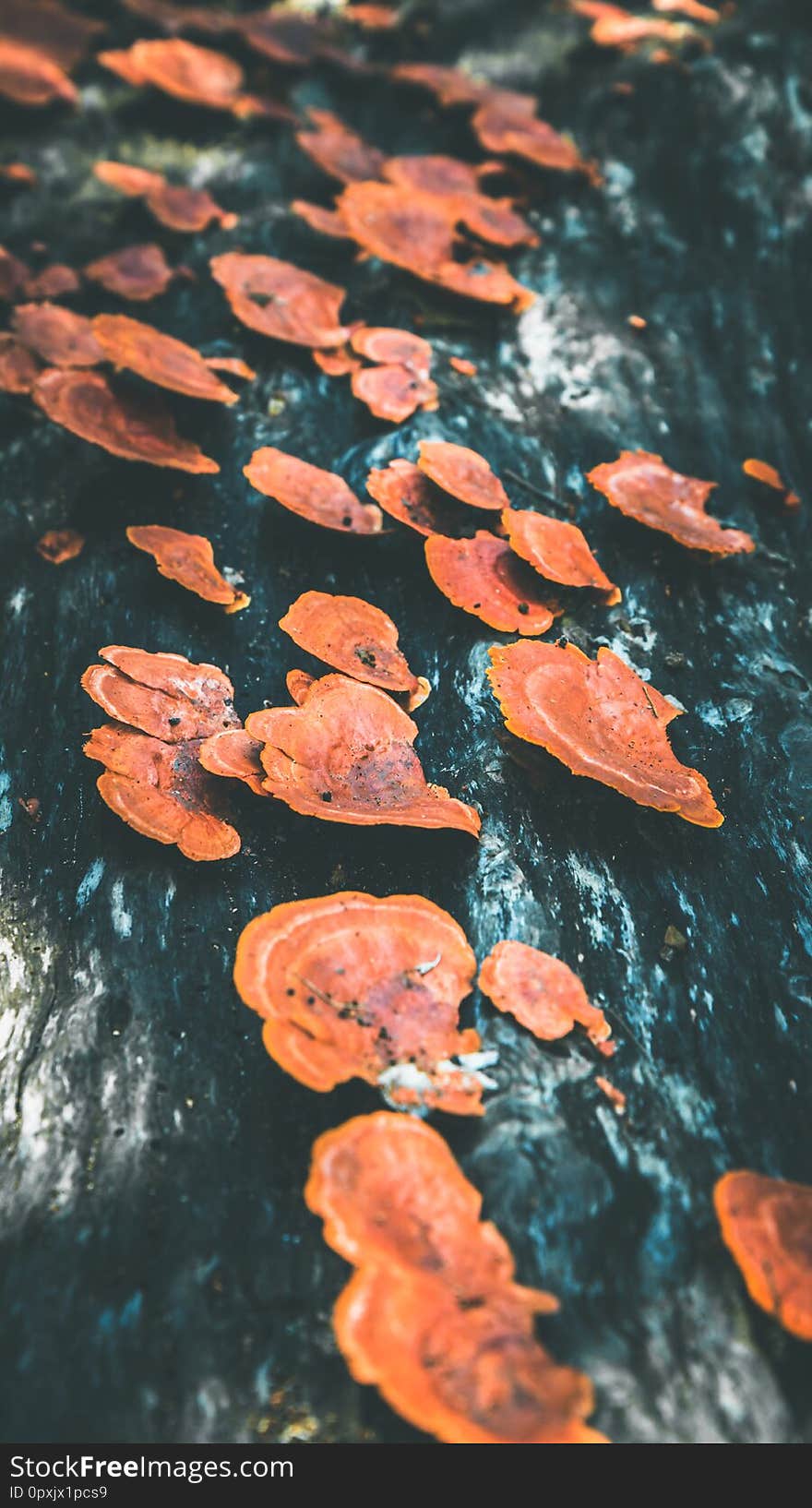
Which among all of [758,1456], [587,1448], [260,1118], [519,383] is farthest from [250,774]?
[519,383]

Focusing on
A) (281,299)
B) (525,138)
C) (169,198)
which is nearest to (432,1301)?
(281,299)

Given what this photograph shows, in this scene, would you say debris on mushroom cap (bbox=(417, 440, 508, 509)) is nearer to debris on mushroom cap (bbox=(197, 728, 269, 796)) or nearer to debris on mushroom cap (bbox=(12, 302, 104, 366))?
debris on mushroom cap (bbox=(197, 728, 269, 796))

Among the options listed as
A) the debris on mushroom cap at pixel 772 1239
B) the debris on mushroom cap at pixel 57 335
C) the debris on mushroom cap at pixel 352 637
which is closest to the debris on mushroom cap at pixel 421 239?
the debris on mushroom cap at pixel 57 335

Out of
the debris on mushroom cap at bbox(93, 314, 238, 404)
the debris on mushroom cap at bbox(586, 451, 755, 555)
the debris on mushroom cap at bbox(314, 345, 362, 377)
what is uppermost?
the debris on mushroom cap at bbox(586, 451, 755, 555)

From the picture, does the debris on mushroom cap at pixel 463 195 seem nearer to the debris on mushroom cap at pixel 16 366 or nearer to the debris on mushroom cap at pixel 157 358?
the debris on mushroom cap at pixel 157 358

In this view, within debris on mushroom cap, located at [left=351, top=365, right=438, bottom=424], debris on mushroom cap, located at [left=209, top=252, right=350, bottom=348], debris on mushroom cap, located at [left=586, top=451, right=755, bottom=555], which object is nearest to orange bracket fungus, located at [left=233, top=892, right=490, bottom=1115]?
debris on mushroom cap, located at [left=586, top=451, right=755, bottom=555]

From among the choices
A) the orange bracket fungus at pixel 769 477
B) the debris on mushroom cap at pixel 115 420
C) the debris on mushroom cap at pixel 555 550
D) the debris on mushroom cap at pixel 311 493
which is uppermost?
the orange bracket fungus at pixel 769 477

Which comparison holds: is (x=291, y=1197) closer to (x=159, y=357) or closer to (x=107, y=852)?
(x=107, y=852)
